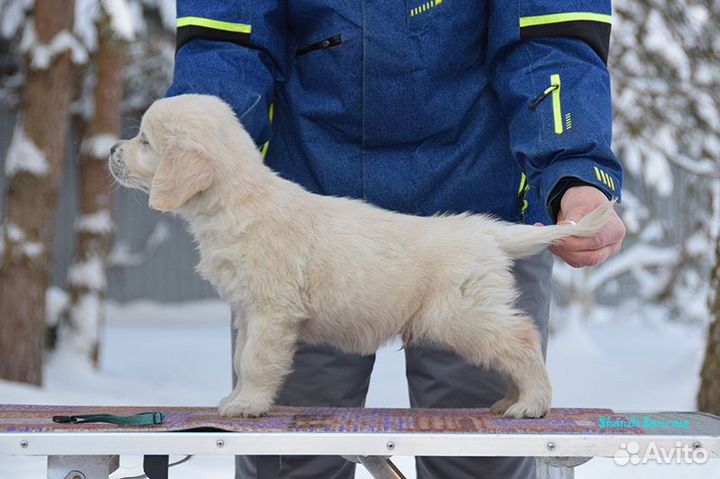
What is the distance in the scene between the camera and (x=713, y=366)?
18.9 ft

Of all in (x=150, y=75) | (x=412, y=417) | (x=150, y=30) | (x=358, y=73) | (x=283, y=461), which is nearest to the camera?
(x=412, y=417)

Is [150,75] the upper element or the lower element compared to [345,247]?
upper

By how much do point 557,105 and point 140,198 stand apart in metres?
7.50

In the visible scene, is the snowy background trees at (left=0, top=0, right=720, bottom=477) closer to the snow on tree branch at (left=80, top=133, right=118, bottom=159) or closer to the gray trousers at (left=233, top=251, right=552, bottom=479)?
the snow on tree branch at (left=80, top=133, right=118, bottom=159)

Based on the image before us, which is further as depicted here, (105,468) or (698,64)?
(698,64)

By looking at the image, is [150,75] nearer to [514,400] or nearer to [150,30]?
[150,30]

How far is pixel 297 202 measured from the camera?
2.43 meters

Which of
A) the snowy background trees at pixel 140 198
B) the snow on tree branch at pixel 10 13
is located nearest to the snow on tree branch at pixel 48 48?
the snowy background trees at pixel 140 198

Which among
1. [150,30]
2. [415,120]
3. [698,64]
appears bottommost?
[415,120]

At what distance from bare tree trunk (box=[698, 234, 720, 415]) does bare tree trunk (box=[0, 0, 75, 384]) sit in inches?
185

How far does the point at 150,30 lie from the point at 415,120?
309 inches

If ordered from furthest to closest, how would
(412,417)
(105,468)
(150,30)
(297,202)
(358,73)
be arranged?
(150,30)
(358,73)
(297,202)
(412,417)
(105,468)

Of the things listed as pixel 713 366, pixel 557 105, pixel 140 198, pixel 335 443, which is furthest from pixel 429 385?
pixel 140 198

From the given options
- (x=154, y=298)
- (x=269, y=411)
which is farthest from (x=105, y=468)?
(x=154, y=298)
